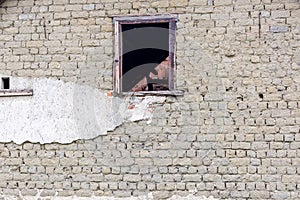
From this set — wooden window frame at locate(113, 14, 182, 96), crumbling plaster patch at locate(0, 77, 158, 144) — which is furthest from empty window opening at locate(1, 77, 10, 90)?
wooden window frame at locate(113, 14, 182, 96)

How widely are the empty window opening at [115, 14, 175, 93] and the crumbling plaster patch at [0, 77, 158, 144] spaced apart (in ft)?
→ 0.89

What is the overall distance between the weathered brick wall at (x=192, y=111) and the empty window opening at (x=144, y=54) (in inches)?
5.1

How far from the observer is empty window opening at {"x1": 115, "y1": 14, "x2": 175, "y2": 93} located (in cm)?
690

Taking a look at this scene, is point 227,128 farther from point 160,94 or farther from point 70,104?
point 70,104

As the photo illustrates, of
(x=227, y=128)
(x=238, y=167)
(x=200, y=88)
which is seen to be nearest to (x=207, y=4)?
(x=200, y=88)

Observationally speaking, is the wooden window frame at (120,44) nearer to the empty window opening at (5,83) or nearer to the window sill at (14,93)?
the window sill at (14,93)

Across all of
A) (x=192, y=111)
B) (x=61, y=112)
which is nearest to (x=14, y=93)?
(x=61, y=112)

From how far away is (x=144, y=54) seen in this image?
7285 millimetres

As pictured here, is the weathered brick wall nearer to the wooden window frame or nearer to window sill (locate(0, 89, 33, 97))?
the wooden window frame

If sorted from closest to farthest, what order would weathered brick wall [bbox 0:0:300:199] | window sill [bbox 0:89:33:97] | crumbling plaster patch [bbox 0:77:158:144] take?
weathered brick wall [bbox 0:0:300:199], crumbling plaster patch [bbox 0:77:158:144], window sill [bbox 0:89:33:97]

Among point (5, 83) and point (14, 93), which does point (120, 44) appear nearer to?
point (14, 93)

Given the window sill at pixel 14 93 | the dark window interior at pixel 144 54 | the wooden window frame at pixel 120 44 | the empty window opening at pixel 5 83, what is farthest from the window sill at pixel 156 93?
the empty window opening at pixel 5 83

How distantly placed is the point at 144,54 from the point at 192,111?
114 centimetres

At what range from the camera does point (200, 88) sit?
6.74m
